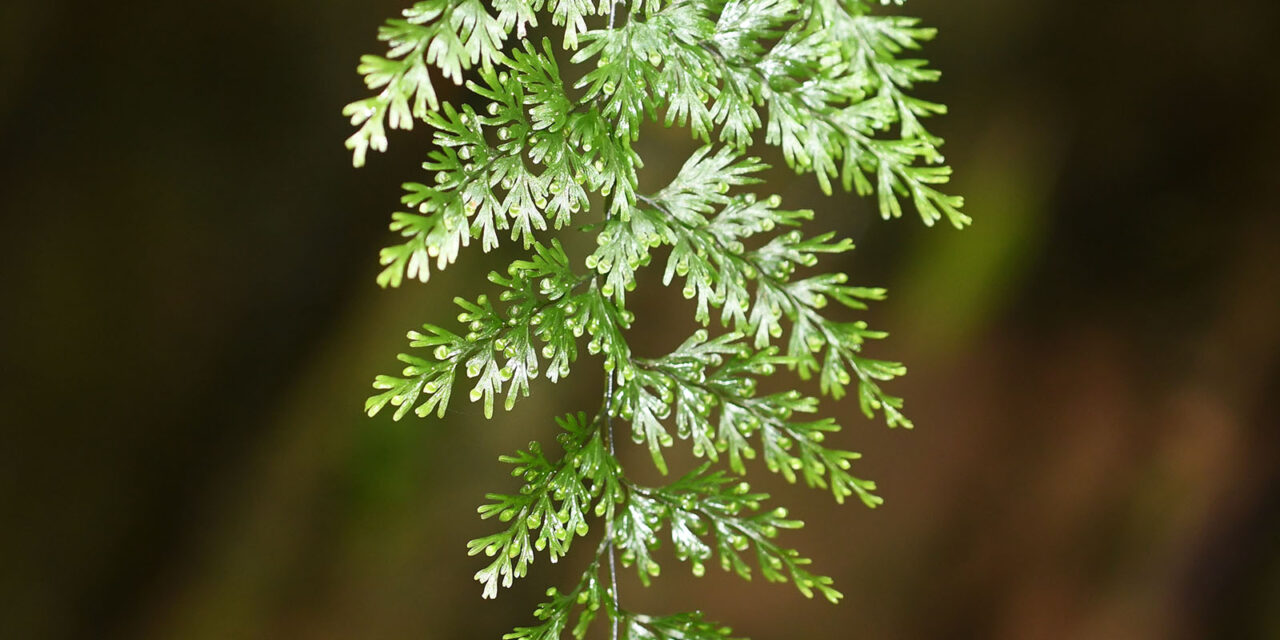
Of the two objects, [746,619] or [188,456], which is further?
[746,619]

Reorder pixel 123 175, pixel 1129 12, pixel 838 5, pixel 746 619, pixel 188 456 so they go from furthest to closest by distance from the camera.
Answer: pixel 746 619, pixel 1129 12, pixel 188 456, pixel 123 175, pixel 838 5

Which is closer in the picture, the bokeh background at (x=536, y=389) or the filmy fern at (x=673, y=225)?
the filmy fern at (x=673, y=225)

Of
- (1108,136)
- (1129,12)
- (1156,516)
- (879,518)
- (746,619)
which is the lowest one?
(746,619)

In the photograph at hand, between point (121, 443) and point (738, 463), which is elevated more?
point (738, 463)

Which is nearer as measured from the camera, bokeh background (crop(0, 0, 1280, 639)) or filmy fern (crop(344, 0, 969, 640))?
filmy fern (crop(344, 0, 969, 640))

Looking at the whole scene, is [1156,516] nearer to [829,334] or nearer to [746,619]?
[746,619]

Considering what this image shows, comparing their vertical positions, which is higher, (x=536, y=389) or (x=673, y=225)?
(x=673, y=225)

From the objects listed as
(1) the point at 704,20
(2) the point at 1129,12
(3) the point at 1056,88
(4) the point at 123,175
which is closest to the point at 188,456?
(4) the point at 123,175

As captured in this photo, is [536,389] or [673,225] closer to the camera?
[673,225]
